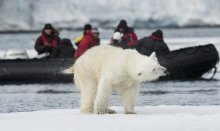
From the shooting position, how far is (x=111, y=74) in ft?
27.7

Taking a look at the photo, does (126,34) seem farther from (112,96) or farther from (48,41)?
(112,96)

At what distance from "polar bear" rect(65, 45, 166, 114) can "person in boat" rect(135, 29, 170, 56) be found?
8280 millimetres

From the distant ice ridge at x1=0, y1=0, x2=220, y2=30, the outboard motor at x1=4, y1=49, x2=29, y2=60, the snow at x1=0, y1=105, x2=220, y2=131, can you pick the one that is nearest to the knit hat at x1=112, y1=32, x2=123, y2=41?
the outboard motor at x1=4, y1=49, x2=29, y2=60

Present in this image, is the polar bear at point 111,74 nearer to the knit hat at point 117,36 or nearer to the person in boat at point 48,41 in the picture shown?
the knit hat at point 117,36

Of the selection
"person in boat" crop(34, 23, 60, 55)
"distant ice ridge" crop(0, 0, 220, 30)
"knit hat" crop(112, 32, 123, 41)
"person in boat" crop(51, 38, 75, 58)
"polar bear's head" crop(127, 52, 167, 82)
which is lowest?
"distant ice ridge" crop(0, 0, 220, 30)

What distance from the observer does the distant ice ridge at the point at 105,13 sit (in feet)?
200

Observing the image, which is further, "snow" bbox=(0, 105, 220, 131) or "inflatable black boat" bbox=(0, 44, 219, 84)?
"inflatable black boat" bbox=(0, 44, 219, 84)

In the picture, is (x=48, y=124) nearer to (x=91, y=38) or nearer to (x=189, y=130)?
(x=189, y=130)

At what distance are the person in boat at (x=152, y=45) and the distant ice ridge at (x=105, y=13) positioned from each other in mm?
41883

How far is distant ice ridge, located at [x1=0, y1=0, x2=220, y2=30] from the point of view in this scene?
60.8 m

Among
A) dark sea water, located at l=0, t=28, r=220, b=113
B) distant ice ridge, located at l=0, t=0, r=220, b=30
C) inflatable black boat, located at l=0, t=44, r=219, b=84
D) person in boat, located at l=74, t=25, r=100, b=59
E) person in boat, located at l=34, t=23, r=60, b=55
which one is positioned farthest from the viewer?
distant ice ridge, located at l=0, t=0, r=220, b=30

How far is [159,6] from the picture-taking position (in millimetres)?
63531

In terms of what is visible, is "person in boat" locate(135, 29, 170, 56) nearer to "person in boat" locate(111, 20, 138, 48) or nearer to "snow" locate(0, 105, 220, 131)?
"person in boat" locate(111, 20, 138, 48)

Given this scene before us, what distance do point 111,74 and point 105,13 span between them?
55037mm
